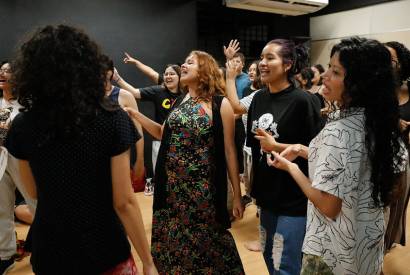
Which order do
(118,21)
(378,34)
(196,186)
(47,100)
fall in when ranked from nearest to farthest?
(47,100)
(196,186)
(118,21)
(378,34)

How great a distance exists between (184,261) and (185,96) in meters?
0.99

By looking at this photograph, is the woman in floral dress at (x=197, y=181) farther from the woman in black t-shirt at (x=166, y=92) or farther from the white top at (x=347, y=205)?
the woman in black t-shirt at (x=166, y=92)

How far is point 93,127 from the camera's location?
1055 millimetres

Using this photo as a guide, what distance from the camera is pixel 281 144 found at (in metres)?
1.69

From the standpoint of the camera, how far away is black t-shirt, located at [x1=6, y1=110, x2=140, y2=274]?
1060mm

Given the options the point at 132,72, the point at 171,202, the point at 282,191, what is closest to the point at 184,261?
the point at 171,202

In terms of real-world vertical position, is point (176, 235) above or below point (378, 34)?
below

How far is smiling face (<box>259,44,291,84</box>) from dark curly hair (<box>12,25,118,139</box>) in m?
1.06

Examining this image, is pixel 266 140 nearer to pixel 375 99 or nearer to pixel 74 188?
pixel 375 99

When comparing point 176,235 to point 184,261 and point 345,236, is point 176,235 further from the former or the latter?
point 345,236

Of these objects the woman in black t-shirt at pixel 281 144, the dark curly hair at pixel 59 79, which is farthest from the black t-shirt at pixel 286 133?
the dark curly hair at pixel 59 79

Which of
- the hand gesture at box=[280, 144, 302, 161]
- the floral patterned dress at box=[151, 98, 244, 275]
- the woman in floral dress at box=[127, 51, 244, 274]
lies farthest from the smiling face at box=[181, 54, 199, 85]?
the hand gesture at box=[280, 144, 302, 161]

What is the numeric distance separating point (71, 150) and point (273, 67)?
1.18m

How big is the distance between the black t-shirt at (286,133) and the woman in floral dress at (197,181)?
0.82 feet
